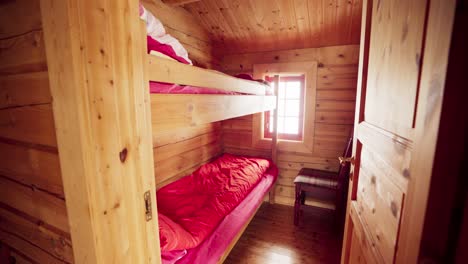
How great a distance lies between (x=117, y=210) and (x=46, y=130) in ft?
1.11

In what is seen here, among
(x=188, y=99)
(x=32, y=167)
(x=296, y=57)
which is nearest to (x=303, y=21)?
(x=296, y=57)

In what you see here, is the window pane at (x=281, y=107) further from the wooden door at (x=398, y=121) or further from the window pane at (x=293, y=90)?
the wooden door at (x=398, y=121)

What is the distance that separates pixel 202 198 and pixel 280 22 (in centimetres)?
205

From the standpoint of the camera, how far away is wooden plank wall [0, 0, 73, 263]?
630mm

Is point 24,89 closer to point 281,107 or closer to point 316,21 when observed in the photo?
point 316,21

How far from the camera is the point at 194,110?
1083 millimetres

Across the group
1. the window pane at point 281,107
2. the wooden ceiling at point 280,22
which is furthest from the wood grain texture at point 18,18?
the window pane at point 281,107

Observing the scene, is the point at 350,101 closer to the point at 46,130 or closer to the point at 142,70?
the point at 142,70

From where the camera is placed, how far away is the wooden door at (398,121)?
0.38 metres

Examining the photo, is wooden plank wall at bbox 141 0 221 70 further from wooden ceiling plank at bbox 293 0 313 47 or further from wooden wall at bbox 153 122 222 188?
wooden ceiling plank at bbox 293 0 313 47

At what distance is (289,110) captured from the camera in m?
3.10

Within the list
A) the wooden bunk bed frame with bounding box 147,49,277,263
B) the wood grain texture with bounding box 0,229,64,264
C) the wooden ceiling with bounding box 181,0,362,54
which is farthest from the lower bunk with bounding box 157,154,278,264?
the wooden ceiling with bounding box 181,0,362,54

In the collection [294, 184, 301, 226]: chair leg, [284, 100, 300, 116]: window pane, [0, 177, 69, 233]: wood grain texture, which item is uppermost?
[284, 100, 300, 116]: window pane

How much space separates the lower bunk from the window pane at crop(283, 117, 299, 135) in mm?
683
